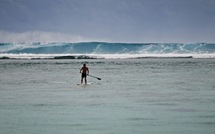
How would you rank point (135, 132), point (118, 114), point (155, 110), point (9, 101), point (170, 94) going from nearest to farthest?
point (135, 132), point (118, 114), point (155, 110), point (9, 101), point (170, 94)

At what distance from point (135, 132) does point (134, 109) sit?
418 centimetres

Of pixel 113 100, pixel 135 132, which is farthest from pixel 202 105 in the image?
pixel 135 132

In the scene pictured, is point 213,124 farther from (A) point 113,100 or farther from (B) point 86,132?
(A) point 113,100

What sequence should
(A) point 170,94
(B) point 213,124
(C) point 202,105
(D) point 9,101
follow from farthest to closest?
(A) point 170,94 → (D) point 9,101 → (C) point 202,105 → (B) point 213,124

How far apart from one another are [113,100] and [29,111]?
426 cm

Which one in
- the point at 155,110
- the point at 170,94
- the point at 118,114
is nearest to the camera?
the point at 118,114

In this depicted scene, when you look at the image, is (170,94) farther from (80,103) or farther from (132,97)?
(80,103)

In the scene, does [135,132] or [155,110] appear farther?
[155,110]

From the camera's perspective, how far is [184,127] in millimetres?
12766

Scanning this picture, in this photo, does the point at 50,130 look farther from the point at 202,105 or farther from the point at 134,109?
the point at 202,105

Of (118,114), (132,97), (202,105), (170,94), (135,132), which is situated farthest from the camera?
(170,94)

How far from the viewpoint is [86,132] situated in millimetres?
12156

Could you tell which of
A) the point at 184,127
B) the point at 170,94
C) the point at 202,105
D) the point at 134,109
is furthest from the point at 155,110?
the point at 170,94

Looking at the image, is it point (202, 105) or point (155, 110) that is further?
point (202, 105)
